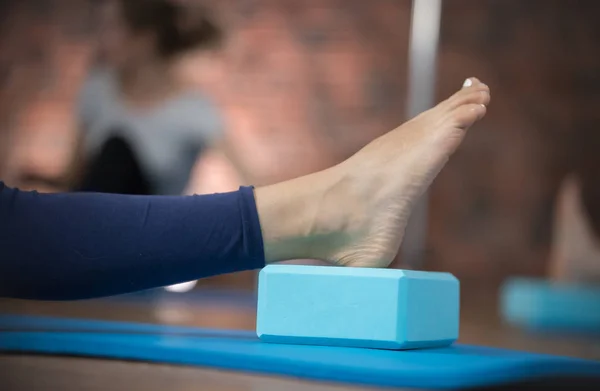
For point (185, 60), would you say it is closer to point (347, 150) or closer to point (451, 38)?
point (347, 150)

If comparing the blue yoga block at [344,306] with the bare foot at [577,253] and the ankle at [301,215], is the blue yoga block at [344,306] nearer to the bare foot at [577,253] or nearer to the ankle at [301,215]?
the ankle at [301,215]

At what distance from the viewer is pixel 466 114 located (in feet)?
3.92

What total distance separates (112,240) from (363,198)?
1.20 ft

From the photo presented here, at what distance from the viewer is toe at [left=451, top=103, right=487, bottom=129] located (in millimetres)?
1188

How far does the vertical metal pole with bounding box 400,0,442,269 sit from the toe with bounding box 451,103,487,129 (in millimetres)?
2040

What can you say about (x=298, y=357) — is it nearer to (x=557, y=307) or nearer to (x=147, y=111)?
(x=557, y=307)

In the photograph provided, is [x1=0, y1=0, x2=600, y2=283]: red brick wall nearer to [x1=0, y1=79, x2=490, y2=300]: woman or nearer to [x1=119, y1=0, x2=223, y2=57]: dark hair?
[x1=119, y1=0, x2=223, y2=57]: dark hair

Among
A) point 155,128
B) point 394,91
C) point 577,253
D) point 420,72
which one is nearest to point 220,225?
point 577,253

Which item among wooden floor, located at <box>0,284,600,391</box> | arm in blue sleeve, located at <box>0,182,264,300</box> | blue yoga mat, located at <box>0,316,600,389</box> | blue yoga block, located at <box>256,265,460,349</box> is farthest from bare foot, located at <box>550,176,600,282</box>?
arm in blue sleeve, located at <box>0,182,264,300</box>

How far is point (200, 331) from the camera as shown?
1.33m

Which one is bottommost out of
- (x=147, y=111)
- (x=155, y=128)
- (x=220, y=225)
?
(x=220, y=225)

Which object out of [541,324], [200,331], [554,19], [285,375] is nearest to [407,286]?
[285,375]

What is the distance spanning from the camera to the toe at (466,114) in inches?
46.8

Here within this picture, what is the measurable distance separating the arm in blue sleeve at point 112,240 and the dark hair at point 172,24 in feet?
8.04
